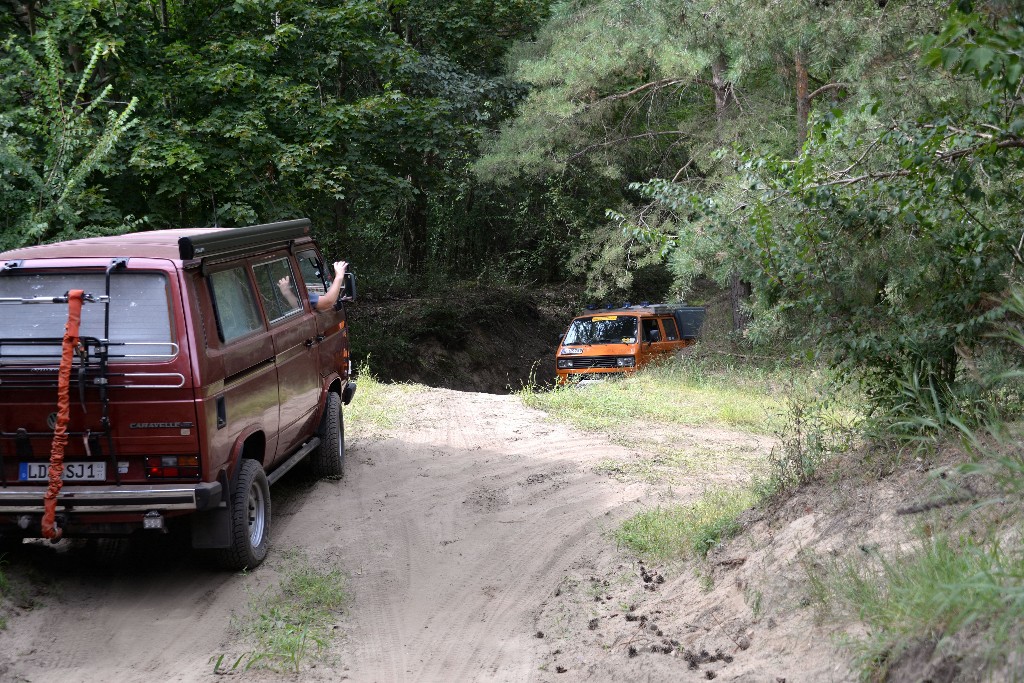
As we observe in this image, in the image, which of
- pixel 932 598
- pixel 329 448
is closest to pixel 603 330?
pixel 329 448

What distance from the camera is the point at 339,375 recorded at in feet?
31.2

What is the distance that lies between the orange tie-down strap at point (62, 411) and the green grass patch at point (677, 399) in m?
6.57

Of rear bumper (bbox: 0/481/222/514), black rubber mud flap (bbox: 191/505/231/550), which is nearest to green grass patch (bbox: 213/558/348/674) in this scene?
black rubber mud flap (bbox: 191/505/231/550)

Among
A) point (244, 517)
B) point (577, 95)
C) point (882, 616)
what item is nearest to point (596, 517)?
point (244, 517)

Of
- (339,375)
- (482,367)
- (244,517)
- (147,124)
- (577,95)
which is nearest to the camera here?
(244,517)

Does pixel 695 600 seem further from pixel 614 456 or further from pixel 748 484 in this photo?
pixel 614 456

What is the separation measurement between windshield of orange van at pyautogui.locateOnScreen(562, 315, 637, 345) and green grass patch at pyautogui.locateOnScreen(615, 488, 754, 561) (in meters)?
10.9

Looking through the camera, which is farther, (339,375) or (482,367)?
(482,367)

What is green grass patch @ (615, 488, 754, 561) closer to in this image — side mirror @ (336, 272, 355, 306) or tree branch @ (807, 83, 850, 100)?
side mirror @ (336, 272, 355, 306)

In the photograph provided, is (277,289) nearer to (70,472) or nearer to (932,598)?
(70,472)

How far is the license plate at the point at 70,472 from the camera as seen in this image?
5949 millimetres

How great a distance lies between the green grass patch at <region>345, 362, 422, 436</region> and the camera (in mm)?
11391

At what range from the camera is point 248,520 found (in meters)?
6.58

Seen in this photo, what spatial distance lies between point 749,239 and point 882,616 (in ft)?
11.0
